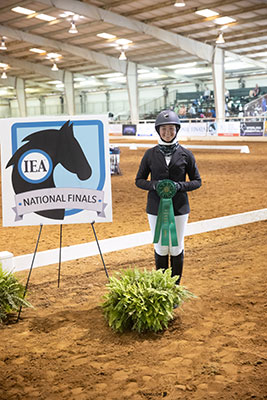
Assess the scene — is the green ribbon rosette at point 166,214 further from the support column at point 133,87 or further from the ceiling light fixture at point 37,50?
the support column at point 133,87

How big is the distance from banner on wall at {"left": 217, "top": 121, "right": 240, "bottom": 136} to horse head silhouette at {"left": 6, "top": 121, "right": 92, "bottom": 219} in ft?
84.1

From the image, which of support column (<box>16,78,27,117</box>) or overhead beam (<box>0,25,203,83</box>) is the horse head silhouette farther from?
support column (<box>16,78,27,117</box>)

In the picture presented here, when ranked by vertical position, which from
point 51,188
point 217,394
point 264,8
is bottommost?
point 217,394

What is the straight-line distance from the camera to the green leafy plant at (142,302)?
370cm

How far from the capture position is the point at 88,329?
3875mm

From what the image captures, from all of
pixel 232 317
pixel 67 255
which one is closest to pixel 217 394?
pixel 232 317

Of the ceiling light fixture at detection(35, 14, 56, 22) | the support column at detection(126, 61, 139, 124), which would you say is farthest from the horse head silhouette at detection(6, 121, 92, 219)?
the support column at detection(126, 61, 139, 124)

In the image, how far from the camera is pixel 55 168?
4.42 metres

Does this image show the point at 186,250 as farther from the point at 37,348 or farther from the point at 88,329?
the point at 37,348

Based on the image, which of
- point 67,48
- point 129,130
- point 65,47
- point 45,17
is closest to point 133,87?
point 129,130

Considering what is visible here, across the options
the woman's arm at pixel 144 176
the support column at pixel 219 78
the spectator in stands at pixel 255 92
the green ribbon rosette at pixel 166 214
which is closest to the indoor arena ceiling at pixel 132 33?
the support column at pixel 219 78

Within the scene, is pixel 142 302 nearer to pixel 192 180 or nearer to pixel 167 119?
pixel 192 180

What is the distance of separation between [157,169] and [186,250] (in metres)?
2.40

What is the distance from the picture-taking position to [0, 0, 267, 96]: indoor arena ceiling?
2420 cm
